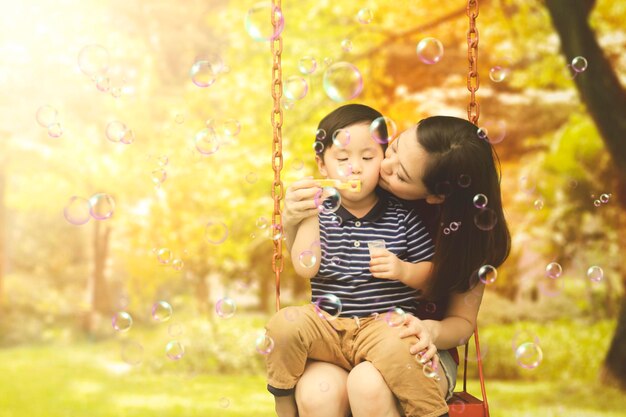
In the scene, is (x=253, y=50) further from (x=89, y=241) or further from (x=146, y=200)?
(x=89, y=241)

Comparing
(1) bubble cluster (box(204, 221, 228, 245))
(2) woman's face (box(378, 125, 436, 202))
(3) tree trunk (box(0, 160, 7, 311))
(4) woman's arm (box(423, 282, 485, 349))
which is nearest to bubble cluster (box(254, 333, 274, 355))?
(4) woman's arm (box(423, 282, 485, 349))

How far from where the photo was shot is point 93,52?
3.10m

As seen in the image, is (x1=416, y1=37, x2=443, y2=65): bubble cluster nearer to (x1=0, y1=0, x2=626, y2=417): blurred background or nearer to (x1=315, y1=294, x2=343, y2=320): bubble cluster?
(x1=315, y1=294, x2=343, y2=320): bubble cluster

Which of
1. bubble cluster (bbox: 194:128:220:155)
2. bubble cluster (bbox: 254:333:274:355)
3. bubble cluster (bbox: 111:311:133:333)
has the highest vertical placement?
bubble cluster (bbox: 194:128:220:155)

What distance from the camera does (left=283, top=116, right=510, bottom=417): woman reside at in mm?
2061

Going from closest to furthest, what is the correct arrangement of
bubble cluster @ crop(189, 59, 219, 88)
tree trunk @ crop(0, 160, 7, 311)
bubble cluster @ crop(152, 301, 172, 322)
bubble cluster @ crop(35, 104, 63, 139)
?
bubble cluster @ crop(152, 301, 172, 322) → bubble cluster @ crop(189, 59, 219, 88) → bubble cluster @ crop(35, 104, 63, 139) → tree trunk @ crop(0, 160, 7, 311)

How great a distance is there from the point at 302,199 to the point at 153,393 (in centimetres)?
474

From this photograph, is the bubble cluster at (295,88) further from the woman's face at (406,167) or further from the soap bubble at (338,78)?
the woman's face at (406,167)

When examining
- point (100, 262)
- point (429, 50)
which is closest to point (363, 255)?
point (429, 50)

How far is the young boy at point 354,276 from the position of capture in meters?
1.92

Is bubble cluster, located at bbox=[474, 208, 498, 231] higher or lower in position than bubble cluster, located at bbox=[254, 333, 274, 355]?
higher

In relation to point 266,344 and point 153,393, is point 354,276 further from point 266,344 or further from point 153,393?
point 153,393

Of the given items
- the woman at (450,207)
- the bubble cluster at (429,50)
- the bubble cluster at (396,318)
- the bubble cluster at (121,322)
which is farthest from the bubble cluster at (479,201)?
the bubble cluster at (121,322)

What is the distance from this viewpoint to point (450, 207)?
2139mm
